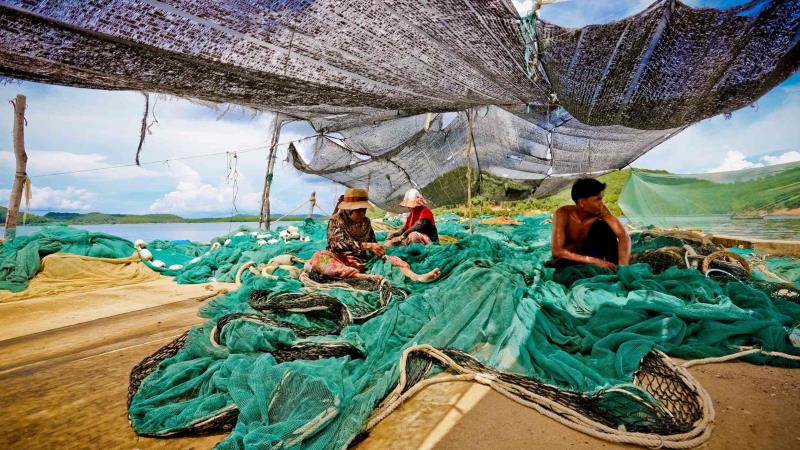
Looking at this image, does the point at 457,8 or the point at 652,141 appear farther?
the point at 652,141

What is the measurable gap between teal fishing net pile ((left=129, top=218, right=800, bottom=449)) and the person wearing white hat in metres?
1.81

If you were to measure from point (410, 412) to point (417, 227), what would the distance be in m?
3.59

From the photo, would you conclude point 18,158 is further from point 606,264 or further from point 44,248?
point 606,264

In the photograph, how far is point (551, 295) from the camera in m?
2.69

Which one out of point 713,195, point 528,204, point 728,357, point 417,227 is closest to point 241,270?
point 417,227

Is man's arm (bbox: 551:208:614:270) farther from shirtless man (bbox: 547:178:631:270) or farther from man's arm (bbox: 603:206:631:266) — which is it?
man's arm (bbox: 603:206:631:266)

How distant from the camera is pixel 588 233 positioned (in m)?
3.39

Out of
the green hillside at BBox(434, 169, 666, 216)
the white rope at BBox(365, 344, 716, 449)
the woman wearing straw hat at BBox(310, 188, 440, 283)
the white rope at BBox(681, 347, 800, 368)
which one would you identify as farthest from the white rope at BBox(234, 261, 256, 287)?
the green hillside at BBox(434, 169, 666, 216)

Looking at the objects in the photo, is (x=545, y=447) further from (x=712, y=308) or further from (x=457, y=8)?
(x=457, y=8)

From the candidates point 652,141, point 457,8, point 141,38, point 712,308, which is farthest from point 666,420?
point 652,141

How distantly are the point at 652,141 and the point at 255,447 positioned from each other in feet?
23.3

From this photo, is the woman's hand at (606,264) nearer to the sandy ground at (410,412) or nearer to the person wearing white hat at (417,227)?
the sandy ground at (410,412)

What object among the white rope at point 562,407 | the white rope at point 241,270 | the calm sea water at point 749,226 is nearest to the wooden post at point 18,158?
the white rope at point 241,270

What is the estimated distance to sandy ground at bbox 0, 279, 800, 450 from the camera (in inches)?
51.6
